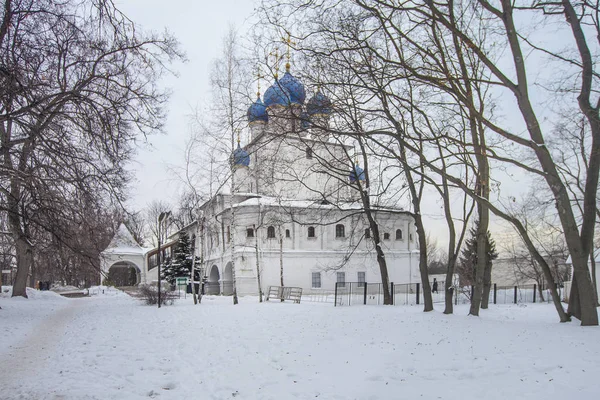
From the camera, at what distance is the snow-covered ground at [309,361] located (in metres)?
6.39

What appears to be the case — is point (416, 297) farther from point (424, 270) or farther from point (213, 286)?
point (213, 286)

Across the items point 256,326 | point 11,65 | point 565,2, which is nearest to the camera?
point 11,65

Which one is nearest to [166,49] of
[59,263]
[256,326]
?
[256,326]

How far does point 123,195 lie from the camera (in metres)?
13.9

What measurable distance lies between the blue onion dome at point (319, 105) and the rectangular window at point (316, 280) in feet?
98.4

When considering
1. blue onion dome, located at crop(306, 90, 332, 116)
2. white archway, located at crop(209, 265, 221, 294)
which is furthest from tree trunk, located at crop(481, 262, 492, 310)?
white archway, located at crop(209, 265, 221, 294)

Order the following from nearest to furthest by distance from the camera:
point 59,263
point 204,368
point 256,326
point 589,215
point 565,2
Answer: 1. point 204,368
2. point 565,2
3. point 589,215
4. point 256,326
5. point 59,263

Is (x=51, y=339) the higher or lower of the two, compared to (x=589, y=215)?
lower

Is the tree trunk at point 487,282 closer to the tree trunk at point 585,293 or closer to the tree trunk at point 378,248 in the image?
the tree trunk at point 378,248

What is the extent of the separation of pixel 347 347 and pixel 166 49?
775 cm

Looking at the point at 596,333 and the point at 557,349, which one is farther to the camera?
the point at 596,333

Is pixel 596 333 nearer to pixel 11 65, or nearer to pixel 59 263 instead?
pixel 11 65

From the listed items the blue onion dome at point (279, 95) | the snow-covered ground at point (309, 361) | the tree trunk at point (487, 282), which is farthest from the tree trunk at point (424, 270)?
the blue onion dome at point (279, 95)

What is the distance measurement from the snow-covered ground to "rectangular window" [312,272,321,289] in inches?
1090
